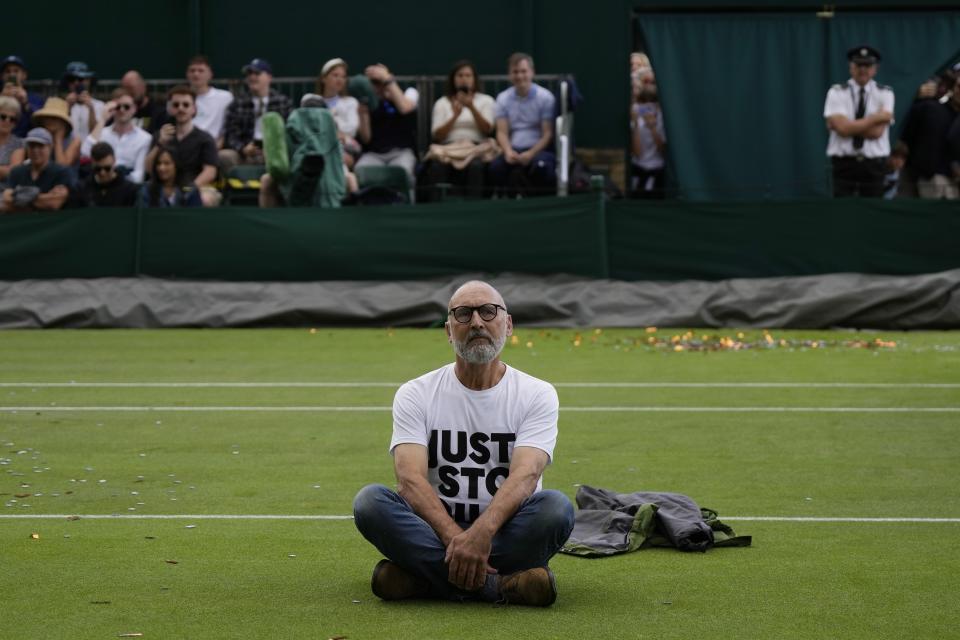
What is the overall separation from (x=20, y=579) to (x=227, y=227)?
12.7m

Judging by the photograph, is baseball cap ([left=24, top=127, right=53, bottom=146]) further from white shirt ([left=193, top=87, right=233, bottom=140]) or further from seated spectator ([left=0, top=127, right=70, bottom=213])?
white shirt ([left=193, top=87, right=233, bottom=140])

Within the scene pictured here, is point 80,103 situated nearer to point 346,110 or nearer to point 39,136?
point 39,136

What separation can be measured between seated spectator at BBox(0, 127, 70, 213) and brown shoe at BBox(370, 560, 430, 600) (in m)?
14.2

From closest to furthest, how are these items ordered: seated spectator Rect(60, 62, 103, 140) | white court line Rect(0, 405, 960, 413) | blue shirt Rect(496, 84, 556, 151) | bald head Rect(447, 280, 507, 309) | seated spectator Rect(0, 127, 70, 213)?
bald head Rect(447, 280, 507, 309), white court line Rect(0, 405, 960, 413), seated spectator Rect(0, 127, 70, 213), blue shirt Rect(496, 84, 556, 151), seated spectator Rect(60, 62, 103, 140)

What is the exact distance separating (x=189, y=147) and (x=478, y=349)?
14604 millimetres

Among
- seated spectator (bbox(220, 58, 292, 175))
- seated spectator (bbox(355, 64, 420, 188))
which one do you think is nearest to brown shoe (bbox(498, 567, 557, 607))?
seated spectator (bbox(355, 64, 420, 188))

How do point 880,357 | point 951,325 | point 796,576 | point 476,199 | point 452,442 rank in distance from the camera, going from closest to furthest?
point 452,442 < point 796,576 < point 880,357 < point 951,325 < point 476,199

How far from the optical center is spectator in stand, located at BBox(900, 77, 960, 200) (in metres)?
21.0

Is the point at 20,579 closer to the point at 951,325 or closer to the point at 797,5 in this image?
the point at 951,325

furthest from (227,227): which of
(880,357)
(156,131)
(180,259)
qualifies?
(880,357)

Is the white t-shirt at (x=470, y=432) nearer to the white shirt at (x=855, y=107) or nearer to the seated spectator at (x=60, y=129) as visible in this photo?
the white shirt at (x=855, y=107)

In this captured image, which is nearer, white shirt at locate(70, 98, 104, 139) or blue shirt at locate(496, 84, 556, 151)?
blue shirt at locate(496, 84, 556, 151)

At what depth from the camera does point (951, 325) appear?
717 inches

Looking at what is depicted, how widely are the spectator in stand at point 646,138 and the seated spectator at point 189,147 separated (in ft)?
19.5
